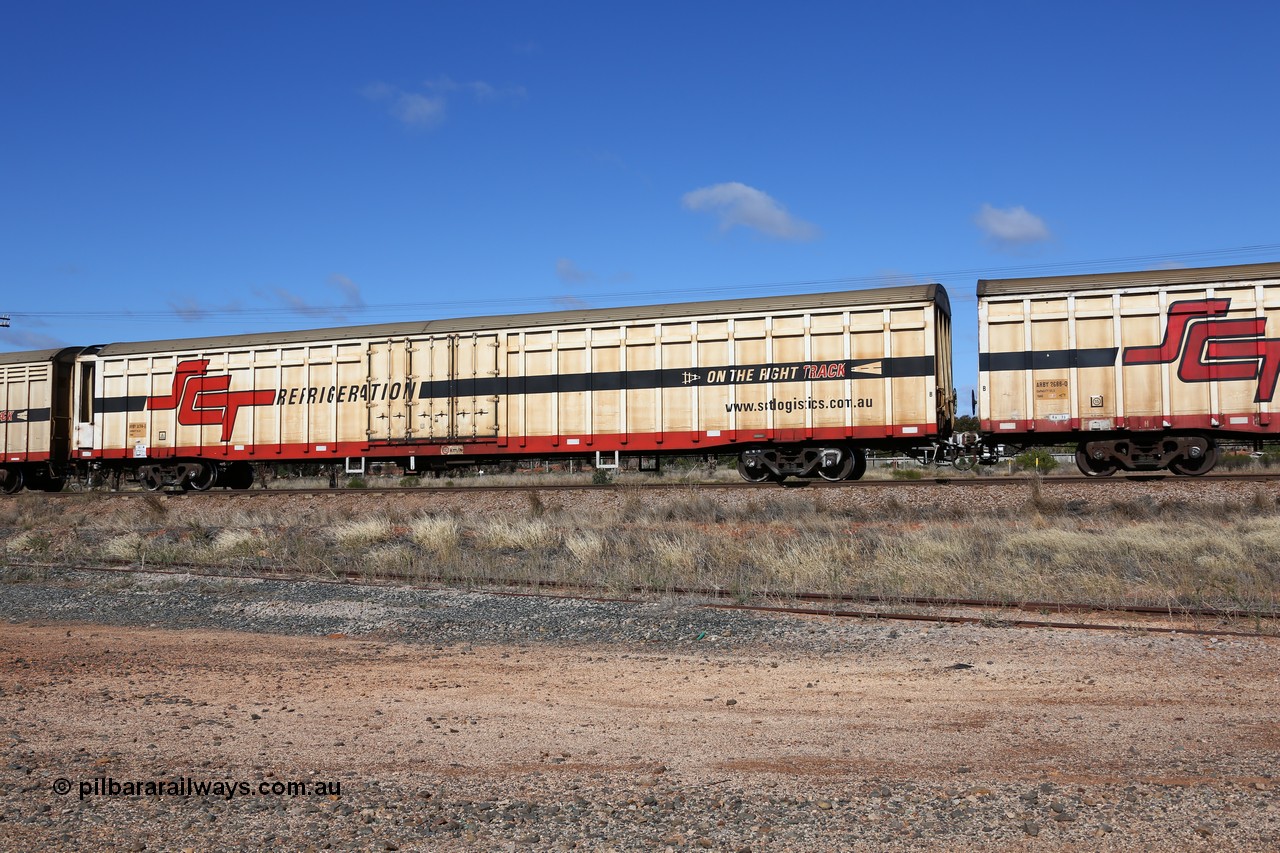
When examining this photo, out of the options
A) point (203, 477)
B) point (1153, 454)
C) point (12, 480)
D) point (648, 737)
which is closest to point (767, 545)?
point (648, 737)

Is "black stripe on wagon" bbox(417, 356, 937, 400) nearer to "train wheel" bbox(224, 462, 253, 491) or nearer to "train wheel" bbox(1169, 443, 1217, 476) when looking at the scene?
"train wheel" bbox(1169, 443, 1217, 476)

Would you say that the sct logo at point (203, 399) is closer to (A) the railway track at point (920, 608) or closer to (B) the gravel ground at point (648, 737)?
(A) the railway track at point (920, 608)

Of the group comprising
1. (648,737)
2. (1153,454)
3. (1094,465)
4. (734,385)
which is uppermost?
(734,385)

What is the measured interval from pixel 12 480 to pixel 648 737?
2576 cm

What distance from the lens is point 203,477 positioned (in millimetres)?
23281

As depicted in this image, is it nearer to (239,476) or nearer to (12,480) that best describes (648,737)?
(239,476)

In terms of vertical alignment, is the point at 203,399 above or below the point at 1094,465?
above

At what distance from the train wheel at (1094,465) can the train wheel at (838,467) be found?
411 cm

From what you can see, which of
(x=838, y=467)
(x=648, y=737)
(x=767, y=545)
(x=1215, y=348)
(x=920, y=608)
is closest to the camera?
(x=648, y=737)

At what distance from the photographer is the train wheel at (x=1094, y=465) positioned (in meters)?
17.9

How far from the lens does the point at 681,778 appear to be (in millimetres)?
4465

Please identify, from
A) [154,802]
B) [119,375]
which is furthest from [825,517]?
[119,375]

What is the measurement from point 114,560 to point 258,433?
839cm

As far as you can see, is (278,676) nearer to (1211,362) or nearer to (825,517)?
(825,517)
